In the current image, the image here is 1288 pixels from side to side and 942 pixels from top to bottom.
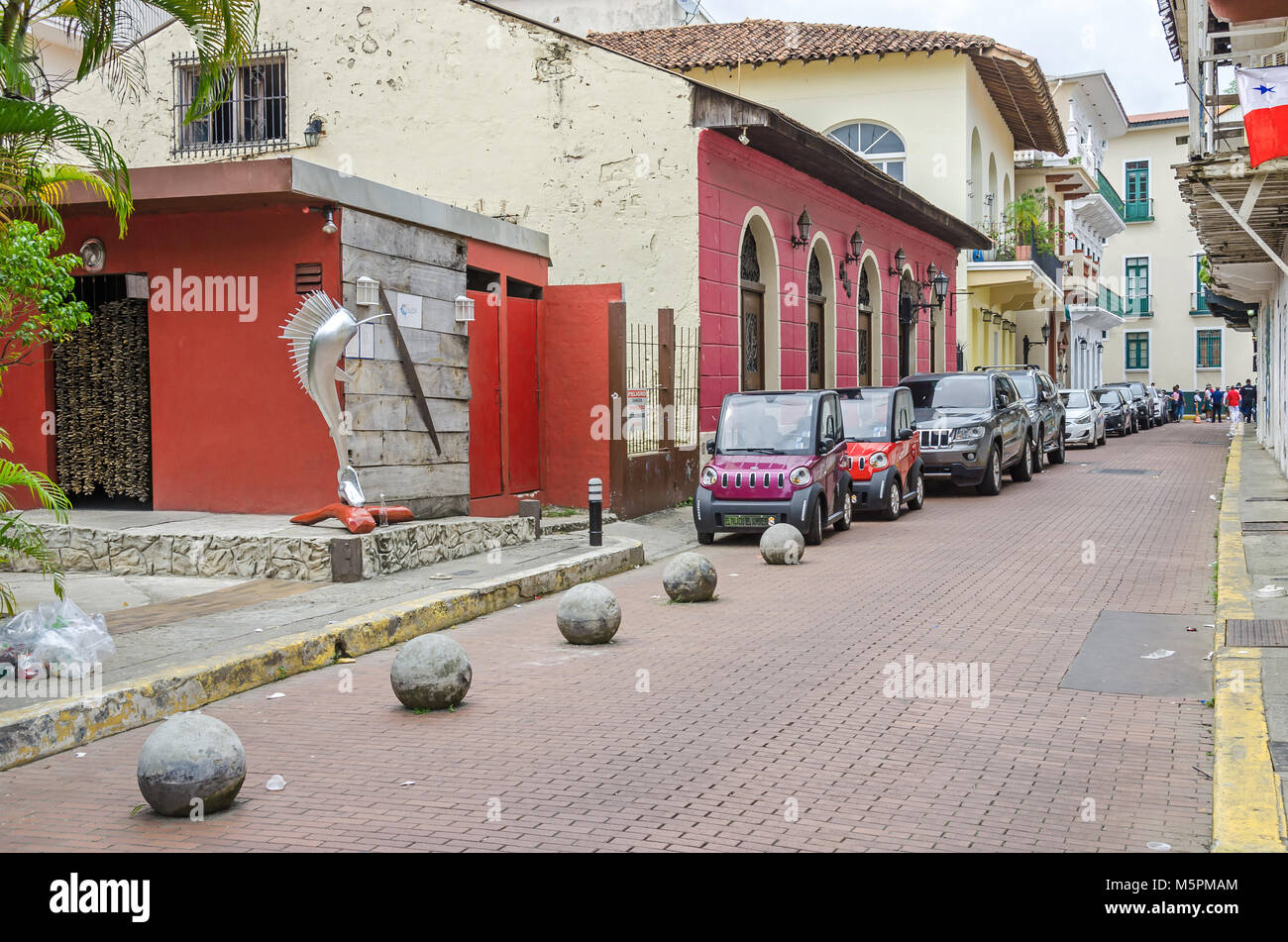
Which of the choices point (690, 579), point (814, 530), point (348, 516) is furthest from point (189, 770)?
point (814, 530)

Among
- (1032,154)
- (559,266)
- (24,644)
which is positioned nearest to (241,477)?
(24,644)

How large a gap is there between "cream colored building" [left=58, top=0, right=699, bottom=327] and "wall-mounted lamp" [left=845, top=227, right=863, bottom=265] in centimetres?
769

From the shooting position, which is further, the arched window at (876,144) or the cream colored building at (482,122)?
the arched window at (876,144)

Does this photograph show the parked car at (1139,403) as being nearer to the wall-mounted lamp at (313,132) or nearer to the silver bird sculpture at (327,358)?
the wall-mounted lamp at (313,132)

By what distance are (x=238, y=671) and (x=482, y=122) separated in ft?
42.6

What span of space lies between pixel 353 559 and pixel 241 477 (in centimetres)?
220

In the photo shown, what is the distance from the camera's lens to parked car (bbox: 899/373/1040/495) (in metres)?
19.2

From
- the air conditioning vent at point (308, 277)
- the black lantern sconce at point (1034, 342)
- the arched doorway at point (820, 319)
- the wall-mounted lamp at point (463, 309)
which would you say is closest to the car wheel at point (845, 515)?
the wall-mounted lamp at point (463, 309)

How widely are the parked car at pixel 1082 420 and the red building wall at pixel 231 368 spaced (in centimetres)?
2322

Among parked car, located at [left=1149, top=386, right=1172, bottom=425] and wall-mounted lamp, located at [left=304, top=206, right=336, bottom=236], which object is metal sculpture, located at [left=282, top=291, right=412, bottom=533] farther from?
parked car, located at [left=1149, top=386, right=1172, bottom=425]

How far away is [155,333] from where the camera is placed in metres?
12.2

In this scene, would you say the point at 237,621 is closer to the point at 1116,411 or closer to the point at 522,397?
the point at 522,397

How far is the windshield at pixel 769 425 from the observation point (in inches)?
579

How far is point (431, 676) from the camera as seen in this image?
269 inches
